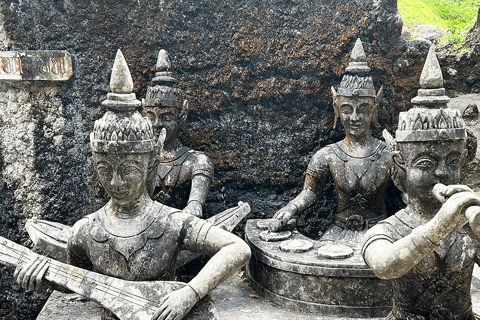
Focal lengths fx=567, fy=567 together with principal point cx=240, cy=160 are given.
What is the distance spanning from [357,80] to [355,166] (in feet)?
2.33

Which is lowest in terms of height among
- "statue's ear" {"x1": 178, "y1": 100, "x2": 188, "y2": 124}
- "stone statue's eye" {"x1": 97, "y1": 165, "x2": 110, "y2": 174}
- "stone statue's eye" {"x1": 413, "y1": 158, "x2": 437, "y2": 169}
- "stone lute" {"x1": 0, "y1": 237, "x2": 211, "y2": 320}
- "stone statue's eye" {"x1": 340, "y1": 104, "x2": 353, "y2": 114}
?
"stone lute" {"x1": 0, "y1": 237, "x2": 211, "y2": 320}

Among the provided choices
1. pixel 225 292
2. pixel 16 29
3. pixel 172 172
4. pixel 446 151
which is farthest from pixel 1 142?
pixel 446 151

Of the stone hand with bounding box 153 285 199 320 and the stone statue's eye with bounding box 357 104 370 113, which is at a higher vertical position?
the stone statue's eye with bounding box 357 104 370 113

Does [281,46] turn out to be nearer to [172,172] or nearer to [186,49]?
[186,49]

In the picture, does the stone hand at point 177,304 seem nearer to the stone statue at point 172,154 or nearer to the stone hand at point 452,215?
the stone hand at point 452,215

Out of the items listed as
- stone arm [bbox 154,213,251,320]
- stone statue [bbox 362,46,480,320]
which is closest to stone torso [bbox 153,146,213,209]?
stone arm [bbox 154,213,251,320]

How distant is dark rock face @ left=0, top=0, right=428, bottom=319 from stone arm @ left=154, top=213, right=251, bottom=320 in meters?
2.03

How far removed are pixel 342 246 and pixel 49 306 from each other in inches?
88.3

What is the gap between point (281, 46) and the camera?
552cm

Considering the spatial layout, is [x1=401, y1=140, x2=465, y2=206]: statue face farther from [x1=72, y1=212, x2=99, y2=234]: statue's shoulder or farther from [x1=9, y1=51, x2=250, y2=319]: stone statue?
[x1=72, y1=212, x2=99, y2=234]: statue's shoulder

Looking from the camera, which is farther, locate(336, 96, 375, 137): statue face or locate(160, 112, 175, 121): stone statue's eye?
locate(160, 112, 175, 121): stone statue's eye

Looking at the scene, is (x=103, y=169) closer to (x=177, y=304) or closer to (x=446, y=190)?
(x=177, y=304)

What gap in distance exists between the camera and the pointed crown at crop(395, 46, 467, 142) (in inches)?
125

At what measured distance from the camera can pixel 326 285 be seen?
4.00m
